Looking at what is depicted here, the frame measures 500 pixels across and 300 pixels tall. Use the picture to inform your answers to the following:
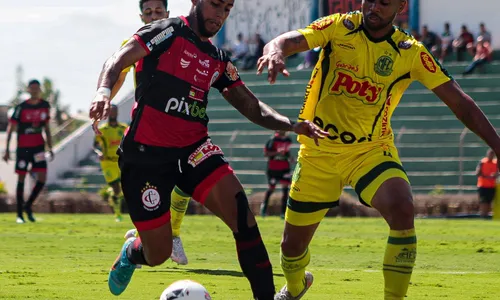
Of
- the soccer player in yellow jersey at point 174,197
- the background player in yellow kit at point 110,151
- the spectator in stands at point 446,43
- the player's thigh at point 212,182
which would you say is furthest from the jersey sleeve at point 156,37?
the spectator in stands at point 446,43

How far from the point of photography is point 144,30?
313 inches

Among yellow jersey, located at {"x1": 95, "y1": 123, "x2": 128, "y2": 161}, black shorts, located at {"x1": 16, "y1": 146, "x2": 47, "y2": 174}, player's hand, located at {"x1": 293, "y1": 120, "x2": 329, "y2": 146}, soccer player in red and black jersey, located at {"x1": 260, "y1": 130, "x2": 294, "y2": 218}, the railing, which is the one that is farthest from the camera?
the railing

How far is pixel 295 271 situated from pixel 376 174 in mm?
1184

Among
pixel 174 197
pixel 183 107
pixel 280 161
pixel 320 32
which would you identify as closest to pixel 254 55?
pixel 280 161

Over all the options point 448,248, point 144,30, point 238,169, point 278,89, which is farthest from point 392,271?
point 278,89

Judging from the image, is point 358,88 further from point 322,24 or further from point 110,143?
point 110,143

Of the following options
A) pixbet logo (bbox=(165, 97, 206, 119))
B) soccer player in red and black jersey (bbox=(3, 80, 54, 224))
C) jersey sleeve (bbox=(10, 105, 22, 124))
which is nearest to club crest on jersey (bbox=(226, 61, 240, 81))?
pixbet logo (bbox=(165, 97, 206, 119))

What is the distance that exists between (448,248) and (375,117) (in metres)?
7.73

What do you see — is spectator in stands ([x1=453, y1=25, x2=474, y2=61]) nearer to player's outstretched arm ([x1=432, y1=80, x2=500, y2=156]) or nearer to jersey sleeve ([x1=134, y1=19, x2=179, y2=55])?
player's outstretched arm ([x1=432, y1=80, x2=500, y2=156])

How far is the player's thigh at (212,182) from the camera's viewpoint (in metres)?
8.00

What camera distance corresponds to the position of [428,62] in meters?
8.60

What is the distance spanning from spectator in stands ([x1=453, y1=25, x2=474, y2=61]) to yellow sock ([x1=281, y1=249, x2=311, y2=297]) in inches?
1096

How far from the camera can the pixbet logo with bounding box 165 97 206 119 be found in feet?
26.5

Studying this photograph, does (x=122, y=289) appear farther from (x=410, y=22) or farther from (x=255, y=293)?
(x=410, y=22)
